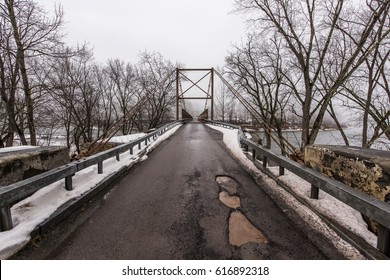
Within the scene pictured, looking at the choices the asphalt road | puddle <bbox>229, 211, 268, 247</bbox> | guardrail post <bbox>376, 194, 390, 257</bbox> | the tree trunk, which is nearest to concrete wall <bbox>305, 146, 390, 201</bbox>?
guardrail post <bbox>376, 194, 390, 257</bbox>

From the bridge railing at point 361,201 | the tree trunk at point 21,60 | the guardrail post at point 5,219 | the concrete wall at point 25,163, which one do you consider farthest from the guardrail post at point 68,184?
the tree trunk at point 21,60

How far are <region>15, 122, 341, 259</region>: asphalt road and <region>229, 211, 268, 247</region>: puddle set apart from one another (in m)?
0.03

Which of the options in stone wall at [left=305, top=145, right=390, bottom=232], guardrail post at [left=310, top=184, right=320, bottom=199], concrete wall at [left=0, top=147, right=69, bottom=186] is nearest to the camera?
stone wall at [left=305, top=145, right=390, bottom=232]

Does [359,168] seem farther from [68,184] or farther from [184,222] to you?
[68,184]

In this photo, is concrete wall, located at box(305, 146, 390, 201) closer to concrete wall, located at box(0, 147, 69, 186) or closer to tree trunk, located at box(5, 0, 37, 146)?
concrete wall, located at box(0, 147, 69, 186)

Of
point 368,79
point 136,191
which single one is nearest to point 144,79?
point 368,79

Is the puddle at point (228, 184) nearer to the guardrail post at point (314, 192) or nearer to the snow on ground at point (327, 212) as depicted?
the snow on ground at point (327, 212)

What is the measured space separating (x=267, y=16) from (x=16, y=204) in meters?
12.8

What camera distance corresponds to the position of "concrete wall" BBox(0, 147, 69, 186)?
10.4 feet

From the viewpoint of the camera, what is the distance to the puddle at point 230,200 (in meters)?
3.61

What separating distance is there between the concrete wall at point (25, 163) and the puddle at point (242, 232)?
3463mm

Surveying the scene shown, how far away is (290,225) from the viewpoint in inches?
116

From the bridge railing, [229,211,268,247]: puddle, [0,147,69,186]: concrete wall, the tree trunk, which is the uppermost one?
the tree trunk

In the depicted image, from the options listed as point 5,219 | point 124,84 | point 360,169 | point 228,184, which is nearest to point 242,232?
point 228,184
